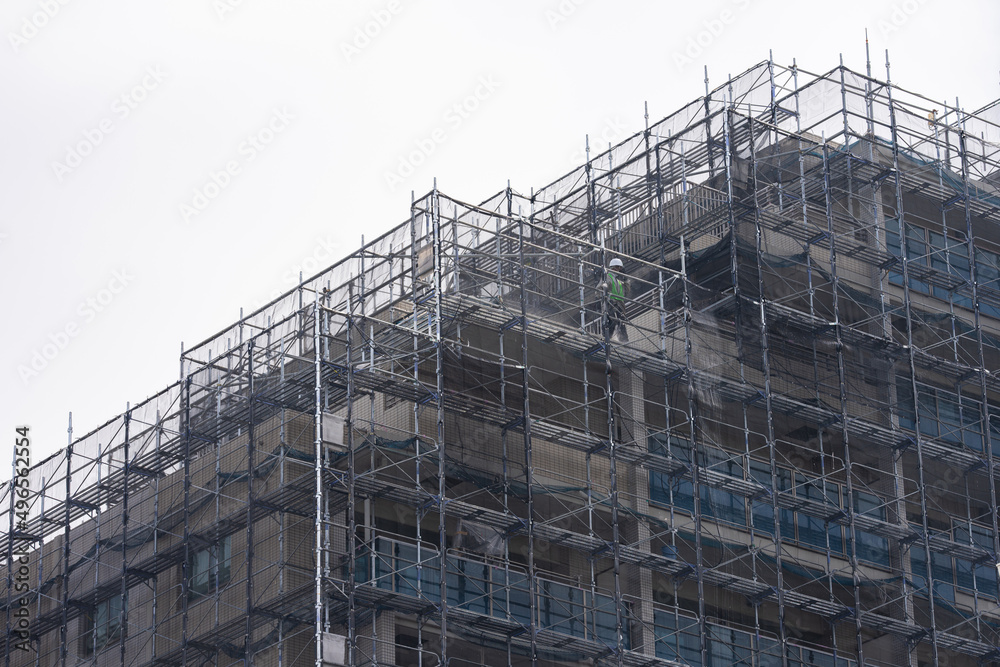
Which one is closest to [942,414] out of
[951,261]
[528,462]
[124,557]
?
[951,261]

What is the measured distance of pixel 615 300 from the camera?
51281 millimetres

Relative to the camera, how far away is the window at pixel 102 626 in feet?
174

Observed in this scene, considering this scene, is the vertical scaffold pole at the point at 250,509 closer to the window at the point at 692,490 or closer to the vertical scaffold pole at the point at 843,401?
the window at the point at 692,490

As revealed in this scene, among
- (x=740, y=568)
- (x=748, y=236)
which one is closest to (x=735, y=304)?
(x=748, y=236)

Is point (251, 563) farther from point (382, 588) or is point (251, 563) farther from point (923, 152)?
point (923, 152)

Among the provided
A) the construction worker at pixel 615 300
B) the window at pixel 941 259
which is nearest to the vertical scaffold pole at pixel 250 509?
the construction worker at pixel 615 300

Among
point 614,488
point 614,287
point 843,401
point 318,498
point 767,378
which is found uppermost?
point 614,287

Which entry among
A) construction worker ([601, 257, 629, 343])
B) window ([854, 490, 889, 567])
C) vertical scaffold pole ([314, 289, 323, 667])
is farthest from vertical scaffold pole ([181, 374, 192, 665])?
window ([854, 490, 889, 567])

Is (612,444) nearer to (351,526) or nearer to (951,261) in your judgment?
(351,526)

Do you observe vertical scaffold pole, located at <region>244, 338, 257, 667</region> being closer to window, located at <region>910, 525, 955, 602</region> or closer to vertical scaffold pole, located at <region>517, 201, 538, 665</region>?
vertical scaffold pole, located at <region>517, 201, 538, 665</region>

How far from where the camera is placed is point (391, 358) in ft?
154

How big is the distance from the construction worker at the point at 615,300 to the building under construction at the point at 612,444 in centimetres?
55

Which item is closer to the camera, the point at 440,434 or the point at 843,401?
the point at 440,434

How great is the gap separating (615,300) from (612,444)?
4.66 meters
